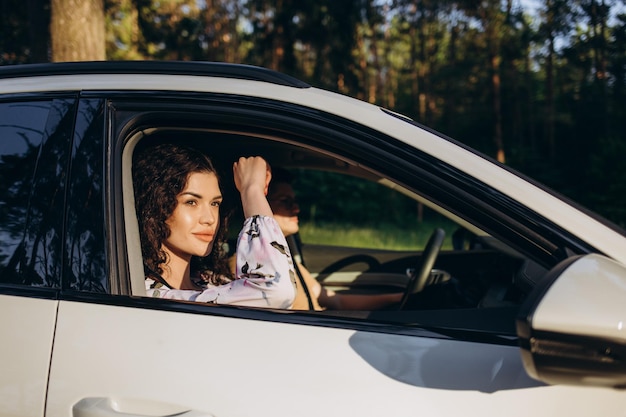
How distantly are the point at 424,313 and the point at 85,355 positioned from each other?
2.58 feet

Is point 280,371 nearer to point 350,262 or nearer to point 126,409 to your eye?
point 126,409

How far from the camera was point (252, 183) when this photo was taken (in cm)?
202

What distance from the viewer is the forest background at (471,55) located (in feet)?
62.6

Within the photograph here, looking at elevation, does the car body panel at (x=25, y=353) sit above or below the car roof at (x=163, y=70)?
below

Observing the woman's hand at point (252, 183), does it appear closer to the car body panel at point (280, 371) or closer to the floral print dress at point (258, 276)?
the floral print dress at point (258, 276)

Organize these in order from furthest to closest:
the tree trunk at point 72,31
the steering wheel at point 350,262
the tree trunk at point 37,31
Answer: the tree trunk at point 37,31 < the tree trunk at point 72,31 < the steering wheel at point 350,262

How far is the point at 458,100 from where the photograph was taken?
103 feet

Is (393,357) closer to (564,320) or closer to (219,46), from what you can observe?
(564,320)

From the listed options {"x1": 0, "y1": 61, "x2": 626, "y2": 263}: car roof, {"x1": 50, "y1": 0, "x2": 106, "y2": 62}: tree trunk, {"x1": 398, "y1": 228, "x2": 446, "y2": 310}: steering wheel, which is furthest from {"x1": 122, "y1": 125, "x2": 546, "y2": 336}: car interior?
{"x1": 50, "y1": 0, "x2": 106, "y2": 62}: tree trunk

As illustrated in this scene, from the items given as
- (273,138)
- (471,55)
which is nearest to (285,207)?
(273,138)

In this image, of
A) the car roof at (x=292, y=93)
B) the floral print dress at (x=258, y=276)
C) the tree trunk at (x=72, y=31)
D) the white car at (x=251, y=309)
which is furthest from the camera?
the tree trunk at (x=72, y=31)

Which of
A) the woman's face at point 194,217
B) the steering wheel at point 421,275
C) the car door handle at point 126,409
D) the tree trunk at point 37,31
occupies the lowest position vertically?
the car door handle at point 126,409

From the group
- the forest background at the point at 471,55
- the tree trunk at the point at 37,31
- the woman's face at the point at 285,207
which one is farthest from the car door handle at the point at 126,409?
the forest background at the point at 471,55

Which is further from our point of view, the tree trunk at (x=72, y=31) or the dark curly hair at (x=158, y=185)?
the tree trunk at (x=72, y=31)
